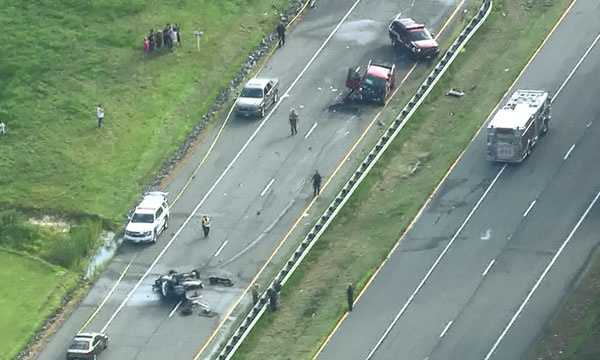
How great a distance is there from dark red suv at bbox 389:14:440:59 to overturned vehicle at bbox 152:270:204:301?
26.8 m

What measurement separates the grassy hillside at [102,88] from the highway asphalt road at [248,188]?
3125mm

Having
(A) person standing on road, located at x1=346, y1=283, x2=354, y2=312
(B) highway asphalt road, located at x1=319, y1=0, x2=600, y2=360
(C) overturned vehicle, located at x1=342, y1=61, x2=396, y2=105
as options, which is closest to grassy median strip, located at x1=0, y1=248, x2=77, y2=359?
(A) person standing on road, located at x1=346, y1=283, x2=354, y2=312

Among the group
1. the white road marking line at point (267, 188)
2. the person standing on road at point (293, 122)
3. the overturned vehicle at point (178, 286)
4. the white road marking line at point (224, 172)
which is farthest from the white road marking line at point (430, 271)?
the white road marking line at point (224, 172)

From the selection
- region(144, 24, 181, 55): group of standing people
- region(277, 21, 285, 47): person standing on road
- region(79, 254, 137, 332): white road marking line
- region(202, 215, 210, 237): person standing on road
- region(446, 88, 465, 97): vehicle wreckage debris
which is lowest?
region(79, 254, 137, 332): white road marking line

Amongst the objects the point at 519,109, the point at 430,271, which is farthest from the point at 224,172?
the point at 519,109

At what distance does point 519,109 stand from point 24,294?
31.8 metres

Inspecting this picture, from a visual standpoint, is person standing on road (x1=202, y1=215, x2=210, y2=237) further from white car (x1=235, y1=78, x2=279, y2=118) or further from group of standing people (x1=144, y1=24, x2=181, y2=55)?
group of standing people (x1=144, y1=24, x2=181, y2=55)

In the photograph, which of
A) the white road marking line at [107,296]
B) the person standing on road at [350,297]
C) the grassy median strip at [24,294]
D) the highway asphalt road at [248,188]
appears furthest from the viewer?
the white road marking line at [107,296]

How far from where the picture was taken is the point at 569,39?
416ft

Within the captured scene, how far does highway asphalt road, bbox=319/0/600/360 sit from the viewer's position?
100m

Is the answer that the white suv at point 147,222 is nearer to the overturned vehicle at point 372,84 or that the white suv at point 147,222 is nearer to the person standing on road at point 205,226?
the person standing on road at point 205,226

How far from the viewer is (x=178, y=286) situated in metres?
106

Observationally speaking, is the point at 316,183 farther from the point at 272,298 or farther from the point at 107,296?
the point at 107,296

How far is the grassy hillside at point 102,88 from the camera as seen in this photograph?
11738 cm
